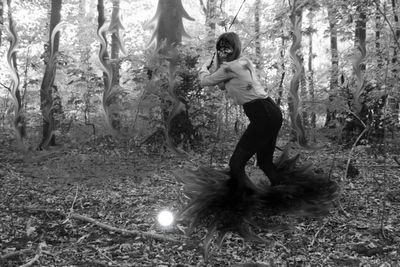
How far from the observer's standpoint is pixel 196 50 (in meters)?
9.15

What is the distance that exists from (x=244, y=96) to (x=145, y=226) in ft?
6.24

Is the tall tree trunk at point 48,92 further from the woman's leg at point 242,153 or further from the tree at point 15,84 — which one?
the woman's leg at point 242,153

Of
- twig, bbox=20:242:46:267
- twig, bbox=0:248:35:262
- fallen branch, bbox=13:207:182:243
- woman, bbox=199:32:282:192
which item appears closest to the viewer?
twig, bbox=20:242:46:267

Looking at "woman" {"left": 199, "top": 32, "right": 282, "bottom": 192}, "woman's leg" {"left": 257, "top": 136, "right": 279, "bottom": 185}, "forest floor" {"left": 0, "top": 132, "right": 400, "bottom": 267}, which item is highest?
"woman" {"left": 199, "top": 32, "right": 282, "bottom": 192}

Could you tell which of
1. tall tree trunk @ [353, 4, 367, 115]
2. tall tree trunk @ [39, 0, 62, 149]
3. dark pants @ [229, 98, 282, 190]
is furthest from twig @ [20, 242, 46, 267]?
tall tree trunk @ [353, 4, 367, 115]

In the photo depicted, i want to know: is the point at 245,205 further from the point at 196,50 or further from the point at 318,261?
the point at 196,50

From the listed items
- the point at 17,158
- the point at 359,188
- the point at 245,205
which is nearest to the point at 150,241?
the point at 245,205

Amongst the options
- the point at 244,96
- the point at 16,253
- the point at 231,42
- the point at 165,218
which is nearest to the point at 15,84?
the point at 165,218

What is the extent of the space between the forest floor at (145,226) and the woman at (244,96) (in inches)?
32.8

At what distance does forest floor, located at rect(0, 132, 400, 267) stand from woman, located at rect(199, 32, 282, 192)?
2.73 ft

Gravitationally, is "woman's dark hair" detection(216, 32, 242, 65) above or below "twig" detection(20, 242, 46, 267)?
above

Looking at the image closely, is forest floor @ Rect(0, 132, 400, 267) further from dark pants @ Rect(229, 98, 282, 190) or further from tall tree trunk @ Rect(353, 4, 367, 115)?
tall tree trunk @ Rect(353, 4, 367, 115)

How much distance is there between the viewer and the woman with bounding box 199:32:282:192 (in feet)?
13.7

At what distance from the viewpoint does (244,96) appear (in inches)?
167
